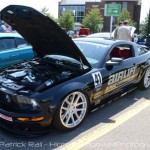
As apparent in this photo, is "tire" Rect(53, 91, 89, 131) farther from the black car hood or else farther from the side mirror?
the side mirror

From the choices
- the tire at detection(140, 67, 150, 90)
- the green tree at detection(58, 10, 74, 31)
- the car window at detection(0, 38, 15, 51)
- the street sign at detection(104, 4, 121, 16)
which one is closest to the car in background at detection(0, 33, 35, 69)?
the car window at detection(0, 38, 15, 51)

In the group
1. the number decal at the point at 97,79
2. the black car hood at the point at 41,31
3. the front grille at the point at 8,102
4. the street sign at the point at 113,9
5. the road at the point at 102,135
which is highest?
the street sign at the point at 113,9

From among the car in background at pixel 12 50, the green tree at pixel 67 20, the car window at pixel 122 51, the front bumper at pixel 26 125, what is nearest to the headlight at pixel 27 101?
the front bumper at pixel 26 125

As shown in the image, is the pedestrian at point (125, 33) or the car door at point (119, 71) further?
the pedestrian at point (125, 33)

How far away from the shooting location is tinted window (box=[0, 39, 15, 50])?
5.96m

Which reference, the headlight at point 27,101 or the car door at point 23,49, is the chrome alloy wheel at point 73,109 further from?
the car door at point 23,49

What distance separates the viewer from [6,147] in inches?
133

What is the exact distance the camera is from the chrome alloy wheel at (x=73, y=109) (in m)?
3.74

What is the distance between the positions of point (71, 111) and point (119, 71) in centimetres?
138

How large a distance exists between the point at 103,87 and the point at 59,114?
1.06 metres

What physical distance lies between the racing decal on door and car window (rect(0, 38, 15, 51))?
274 centimetres

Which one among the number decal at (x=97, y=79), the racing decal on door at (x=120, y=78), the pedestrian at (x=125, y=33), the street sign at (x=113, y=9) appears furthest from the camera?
the street sign at (x=113, y=9)

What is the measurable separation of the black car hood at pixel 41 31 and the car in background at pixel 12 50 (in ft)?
4.13

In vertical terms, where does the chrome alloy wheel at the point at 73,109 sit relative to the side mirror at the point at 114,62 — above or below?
below
